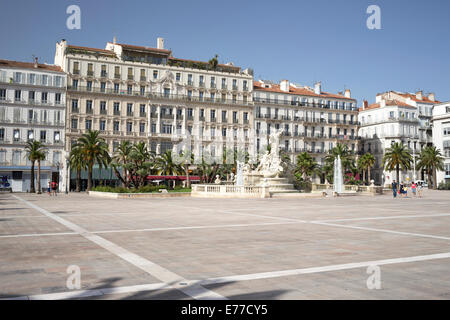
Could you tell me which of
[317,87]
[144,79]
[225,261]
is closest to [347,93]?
[317,87]

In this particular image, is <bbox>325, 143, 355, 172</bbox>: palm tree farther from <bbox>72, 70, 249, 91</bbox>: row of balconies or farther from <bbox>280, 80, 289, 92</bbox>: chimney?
<bbox>72, 70, 249, 91</bbox>: row of balconies

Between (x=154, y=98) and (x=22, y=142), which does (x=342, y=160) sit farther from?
(x=22, y=142)

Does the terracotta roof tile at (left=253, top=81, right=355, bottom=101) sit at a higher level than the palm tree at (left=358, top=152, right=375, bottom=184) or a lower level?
higher

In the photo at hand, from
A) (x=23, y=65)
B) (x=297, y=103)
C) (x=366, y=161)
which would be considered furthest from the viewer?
(x=297, y=103)

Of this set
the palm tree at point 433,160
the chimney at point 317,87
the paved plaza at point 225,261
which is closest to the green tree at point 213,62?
the chimney at point 317,87

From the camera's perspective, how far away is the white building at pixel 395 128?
82062 mm

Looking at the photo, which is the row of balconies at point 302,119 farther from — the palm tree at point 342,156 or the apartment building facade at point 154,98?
the palm tree at point 342,156

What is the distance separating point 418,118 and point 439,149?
496 inches

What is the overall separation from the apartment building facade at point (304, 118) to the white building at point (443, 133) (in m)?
14.4

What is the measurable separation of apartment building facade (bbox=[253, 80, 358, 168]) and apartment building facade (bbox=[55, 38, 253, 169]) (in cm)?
307

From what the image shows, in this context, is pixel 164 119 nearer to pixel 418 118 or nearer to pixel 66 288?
pixel 418 118

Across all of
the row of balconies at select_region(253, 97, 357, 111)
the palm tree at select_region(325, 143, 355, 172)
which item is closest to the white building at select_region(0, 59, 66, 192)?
the row of balconies at select_region(253, 97, 357, 111)

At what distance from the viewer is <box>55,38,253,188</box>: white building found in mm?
64938

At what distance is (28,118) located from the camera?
61156 mm
